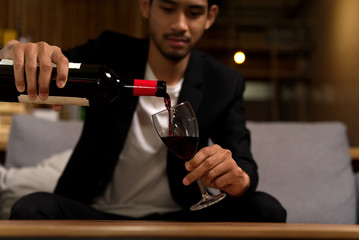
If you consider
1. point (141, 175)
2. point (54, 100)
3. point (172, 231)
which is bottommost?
point (141, 175)

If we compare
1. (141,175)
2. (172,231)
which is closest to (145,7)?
(141,175)

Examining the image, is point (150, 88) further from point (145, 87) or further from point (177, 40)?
point (177, 40)

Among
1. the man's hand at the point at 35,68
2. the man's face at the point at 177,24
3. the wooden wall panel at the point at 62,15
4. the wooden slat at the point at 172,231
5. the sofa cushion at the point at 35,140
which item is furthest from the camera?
the wooden wall panel at the point at 62,15

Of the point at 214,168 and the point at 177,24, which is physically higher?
the point at 177,24

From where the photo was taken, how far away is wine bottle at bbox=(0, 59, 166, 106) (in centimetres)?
83

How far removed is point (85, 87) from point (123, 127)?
515 mm

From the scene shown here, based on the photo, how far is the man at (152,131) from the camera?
50.9 inches

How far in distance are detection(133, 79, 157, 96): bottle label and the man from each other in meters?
0.37

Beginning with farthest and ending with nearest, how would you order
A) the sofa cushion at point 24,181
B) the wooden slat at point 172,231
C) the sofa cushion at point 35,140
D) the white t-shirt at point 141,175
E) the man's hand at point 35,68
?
the sofa cushion at point 35,140
the sofa cushion at point 24,181
the white t-shirt at point 141,175
the man's hand at point 35,68
the wooden slat at point 172,231

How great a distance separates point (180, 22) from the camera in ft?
4.25

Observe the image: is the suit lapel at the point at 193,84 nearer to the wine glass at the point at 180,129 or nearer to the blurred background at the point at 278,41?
the wine glass at the point at 180,129

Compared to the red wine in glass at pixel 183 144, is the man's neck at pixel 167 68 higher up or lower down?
higher up

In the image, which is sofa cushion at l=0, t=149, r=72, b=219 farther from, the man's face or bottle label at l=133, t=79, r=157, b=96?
bottle label at l=133, t=79, r=157, b=96

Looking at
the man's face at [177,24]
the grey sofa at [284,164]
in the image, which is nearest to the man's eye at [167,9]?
the man's face at [177,24]
